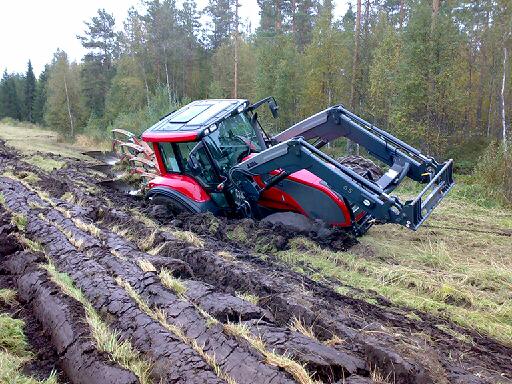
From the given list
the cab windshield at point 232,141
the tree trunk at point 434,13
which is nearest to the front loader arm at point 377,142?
the cab windshield at point 232,141

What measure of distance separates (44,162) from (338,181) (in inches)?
468

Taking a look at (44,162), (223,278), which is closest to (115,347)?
(223,278)

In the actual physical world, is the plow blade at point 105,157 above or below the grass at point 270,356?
below

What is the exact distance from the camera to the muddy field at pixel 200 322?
3.25 m

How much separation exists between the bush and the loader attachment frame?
3836mm

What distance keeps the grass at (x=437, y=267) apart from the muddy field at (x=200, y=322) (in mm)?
333

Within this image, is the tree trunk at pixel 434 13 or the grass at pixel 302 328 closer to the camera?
the grass at pixel 302 328

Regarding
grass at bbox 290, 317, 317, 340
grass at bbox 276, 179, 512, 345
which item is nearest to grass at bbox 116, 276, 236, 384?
grass at bbox 290, 317, 317, 340

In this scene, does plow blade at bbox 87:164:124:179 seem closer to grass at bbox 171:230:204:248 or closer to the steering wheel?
the steering wheel

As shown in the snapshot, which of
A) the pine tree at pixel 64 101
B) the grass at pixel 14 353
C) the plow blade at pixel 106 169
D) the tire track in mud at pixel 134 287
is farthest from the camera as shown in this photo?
the pine tree at pixel 64 101

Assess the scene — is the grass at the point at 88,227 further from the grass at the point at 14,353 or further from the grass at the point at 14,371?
the grass at the point at 14,371

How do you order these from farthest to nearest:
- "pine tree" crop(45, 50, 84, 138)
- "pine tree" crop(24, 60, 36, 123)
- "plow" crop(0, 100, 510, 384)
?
"pine tree" crop(24, 60, 36, 123)
"pine tree" crop(45, 50, 84, 138)
"plow" crop(0, 100, 510, 384)

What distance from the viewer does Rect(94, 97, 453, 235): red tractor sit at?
6.79 meters

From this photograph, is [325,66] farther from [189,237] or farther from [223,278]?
[223,278]
